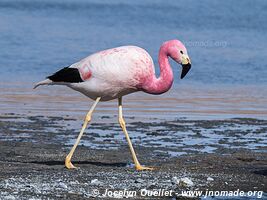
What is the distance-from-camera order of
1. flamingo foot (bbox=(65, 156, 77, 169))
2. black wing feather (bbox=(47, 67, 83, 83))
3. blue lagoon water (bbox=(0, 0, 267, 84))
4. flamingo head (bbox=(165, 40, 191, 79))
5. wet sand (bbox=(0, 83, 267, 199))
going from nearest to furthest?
wet sand (bbox=(0, 83, 267, 199)) → flamingo foot (bbox=(65, 156, 77, 169)) → flamingo head (bbox=(165, 40, 191, 79)) → black wing feather (bbox=(47, 67, 83, 83)) → blue lagoon water (bbox=(0, 0, 267, 84))

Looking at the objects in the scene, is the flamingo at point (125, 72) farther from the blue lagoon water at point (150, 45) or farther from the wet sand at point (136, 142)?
the blue lagoon water at point (150, 45)

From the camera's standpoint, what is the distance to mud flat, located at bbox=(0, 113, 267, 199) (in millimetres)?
8828

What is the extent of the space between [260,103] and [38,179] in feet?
30.7

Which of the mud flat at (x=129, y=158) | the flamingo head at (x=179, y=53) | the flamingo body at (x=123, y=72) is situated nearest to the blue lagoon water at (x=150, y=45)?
the mud flat at (x=129, y=158)

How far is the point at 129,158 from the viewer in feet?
38.1

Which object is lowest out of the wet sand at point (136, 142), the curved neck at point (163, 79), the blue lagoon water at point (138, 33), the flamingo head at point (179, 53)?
the blue lagoon water at point (138, 33)

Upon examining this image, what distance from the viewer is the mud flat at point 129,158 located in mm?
8828

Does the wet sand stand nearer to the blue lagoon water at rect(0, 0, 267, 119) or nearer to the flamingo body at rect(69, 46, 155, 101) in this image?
the blue lagoon water at rect(0, 0, 267, 119)

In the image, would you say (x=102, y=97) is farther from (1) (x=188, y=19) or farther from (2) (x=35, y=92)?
(1) (x=188, y=19)

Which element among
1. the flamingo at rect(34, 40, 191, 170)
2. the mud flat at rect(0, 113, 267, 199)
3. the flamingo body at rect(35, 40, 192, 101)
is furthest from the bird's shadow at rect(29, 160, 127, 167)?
the flamingo body at rect(35, 40, 192, 101)

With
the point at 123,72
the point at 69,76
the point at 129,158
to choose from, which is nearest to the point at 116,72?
the point at 123,72

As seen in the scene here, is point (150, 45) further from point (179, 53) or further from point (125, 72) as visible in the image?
point (125, 72)

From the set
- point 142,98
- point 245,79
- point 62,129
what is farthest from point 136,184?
point 245,79

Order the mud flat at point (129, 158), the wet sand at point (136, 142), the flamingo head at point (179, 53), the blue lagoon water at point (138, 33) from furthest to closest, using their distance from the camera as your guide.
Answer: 1. the blue lagoon water at point (138, 33)
2. the flamingo head at point (179, 53)
3. the wet sand at point (136, 142)
4. the mud flat at point (129, 158)
